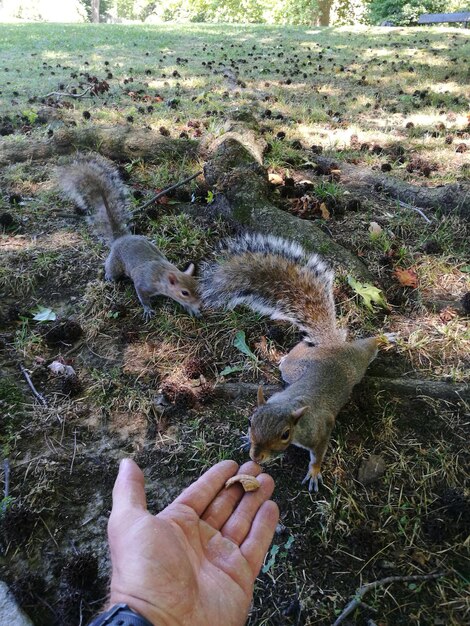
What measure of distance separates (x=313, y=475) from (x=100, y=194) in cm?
223

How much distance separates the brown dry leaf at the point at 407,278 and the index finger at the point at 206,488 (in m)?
1.48

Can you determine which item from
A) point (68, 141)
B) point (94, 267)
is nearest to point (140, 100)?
point (68, 141)

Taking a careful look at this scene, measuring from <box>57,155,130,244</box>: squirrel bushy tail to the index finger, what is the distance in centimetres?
189

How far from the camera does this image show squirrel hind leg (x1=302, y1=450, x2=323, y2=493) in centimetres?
168

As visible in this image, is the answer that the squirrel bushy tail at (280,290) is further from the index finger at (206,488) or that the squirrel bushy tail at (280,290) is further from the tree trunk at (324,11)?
the tree trunk at (324,11)

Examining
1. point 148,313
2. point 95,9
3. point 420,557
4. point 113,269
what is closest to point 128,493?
point 420,557

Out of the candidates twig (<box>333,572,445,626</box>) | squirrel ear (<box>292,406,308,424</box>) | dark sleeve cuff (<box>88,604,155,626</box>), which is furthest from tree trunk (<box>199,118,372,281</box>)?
dark sleeve cuff (<box>88,604,155,626</box>)

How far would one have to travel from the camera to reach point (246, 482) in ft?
4.94

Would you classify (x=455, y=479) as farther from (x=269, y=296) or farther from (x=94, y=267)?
(x=94, y=267)

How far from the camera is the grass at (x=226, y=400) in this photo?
145cm

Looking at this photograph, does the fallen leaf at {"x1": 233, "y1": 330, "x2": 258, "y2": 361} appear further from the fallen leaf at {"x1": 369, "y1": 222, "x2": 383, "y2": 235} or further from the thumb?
the fallen leaf at {"x1": 369, "y1": 222, "x2": 383, "y2": 235}

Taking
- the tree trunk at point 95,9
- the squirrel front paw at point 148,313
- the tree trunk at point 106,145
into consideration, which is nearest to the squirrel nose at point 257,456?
the squirrel front paw at point 148,313

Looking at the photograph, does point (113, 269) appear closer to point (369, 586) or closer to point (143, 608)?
point (143, 608)

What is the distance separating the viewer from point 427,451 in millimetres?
1721
